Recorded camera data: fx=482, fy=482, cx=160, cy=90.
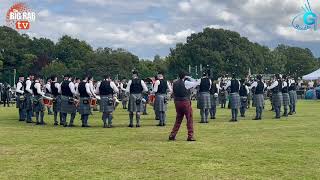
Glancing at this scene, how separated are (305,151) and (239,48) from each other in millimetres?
70251

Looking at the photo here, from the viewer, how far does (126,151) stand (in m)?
10.9

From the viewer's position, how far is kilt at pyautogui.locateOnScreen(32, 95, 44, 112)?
18.3 meters

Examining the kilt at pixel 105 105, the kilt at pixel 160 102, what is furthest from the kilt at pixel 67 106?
the kilt at pixel 160 102

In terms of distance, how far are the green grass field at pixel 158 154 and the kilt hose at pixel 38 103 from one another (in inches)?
110

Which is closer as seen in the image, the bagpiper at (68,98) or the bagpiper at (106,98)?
the bagpiper at (106,98)

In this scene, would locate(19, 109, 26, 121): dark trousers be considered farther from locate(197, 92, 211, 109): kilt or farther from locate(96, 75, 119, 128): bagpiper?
locate(197, 92, 211, 109): kilt

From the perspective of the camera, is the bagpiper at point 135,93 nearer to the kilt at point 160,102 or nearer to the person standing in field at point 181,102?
the kilt at point 160,102

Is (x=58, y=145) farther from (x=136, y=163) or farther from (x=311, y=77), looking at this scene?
(x=311, y=77)

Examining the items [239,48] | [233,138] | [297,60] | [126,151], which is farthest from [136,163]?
[297,60]

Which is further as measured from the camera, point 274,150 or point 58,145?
point 58,145

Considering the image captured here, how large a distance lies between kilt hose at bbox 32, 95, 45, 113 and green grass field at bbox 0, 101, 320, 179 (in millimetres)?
2792

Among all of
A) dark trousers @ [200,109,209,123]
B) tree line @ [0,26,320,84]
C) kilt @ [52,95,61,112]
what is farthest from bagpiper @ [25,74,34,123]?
tree line @ [0,26,320,84]

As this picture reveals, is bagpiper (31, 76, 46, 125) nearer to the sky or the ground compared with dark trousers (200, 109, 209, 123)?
nearer to the sky

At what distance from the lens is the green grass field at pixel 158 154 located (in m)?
8.46
